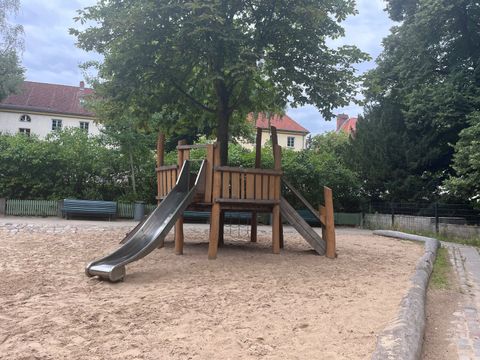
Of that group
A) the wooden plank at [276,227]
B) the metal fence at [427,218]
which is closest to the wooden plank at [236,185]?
the wooden plank at [276,227]

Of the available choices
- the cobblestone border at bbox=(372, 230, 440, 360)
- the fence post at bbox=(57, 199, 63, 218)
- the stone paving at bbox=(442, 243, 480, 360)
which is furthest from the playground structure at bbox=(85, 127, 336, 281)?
the fence post at bbox=(57, 199, 63, 218)

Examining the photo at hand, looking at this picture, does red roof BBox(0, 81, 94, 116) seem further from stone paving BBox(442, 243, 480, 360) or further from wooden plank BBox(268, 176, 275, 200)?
stone paving BBox(442, 243, 480, 360)

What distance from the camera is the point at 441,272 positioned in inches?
355

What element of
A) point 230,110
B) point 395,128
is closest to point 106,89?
point 230,110

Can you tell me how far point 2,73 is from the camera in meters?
35.1

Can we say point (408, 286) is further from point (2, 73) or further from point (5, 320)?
point (2, 73)

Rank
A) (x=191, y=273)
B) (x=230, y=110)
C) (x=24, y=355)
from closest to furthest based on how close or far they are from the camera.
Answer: (x=24, y=355)
(x=191, y=273)
(x=230, y=110)

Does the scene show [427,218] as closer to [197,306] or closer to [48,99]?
[197,306]

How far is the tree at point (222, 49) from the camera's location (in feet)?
28.6

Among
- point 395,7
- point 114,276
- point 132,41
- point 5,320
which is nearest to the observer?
point 5,320

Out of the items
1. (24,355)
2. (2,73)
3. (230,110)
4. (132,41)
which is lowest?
(24,355)

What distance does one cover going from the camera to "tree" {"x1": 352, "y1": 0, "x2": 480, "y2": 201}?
1927cm

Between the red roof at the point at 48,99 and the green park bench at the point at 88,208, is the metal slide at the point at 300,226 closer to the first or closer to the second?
the green park bench at the point at 88,208

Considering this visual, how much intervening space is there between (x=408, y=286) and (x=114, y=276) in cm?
407
